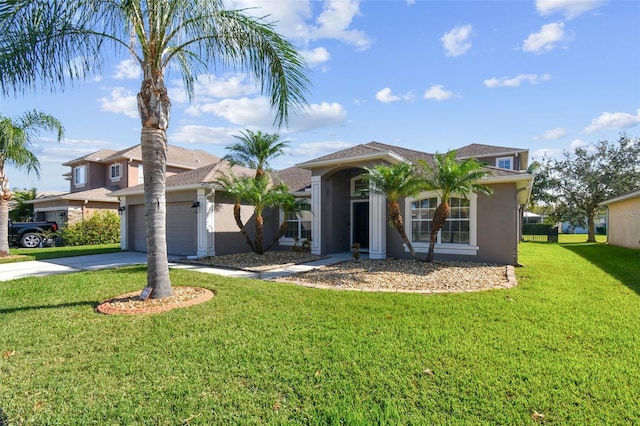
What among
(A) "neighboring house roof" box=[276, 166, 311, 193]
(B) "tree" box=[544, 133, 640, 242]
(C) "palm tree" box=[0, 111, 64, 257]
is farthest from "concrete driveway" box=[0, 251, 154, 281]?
(B) "tree" box=[544, 133, 640, 242]

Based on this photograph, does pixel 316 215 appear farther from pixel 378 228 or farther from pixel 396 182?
pixel 396 182

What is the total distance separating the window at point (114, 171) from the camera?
25.7 meters

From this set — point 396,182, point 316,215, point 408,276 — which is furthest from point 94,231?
point 408,276

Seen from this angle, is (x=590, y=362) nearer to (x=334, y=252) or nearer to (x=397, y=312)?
(x=397, y=312)

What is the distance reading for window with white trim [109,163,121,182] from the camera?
84.4 feet

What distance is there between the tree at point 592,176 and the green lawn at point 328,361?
946 inches

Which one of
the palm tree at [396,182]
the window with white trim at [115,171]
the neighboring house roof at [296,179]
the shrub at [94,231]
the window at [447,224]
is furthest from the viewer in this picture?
the window with white trim at [115,171]

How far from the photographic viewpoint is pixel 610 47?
10.4 metres

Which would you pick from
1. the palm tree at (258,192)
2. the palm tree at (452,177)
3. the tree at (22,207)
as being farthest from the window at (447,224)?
the tree at (22,207)

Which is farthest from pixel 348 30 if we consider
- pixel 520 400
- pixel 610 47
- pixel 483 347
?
pixel 520 400

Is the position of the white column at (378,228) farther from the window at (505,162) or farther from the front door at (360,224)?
the window at (505,162)

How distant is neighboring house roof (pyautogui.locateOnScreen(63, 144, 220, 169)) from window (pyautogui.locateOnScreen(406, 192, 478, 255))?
19.2 metres

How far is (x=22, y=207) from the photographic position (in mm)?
26734

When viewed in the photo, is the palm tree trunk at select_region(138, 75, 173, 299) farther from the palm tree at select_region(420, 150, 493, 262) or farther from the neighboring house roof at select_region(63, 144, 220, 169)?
the neighboring house roof at select_region(63, 144, 220, 169)
